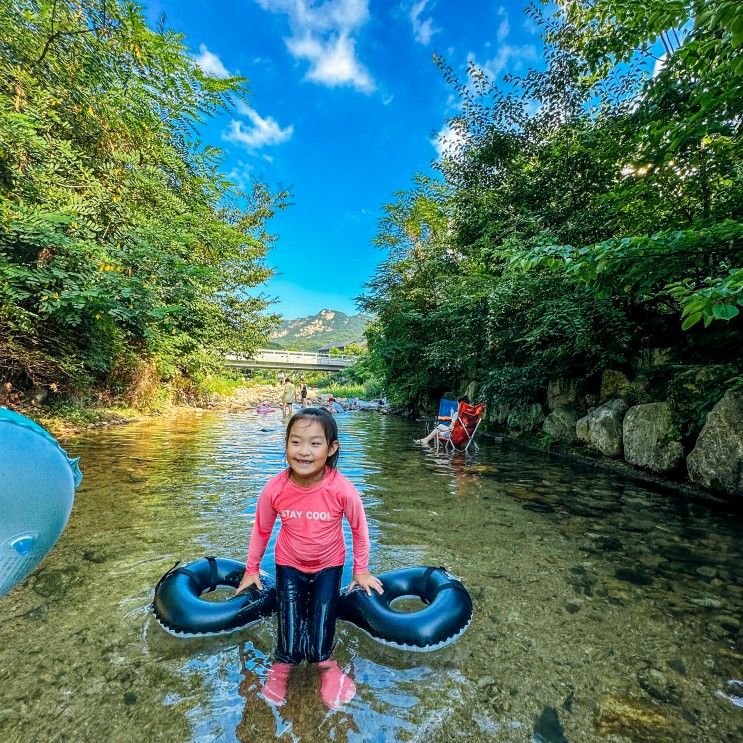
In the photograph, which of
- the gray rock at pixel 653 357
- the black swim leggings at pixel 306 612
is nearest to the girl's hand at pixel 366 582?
the black swim leggings at pixel 306 612

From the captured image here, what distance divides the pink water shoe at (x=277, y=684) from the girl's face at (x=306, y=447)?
95cm

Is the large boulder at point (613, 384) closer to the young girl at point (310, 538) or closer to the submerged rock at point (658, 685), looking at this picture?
the submerged rock at point (658, 685)

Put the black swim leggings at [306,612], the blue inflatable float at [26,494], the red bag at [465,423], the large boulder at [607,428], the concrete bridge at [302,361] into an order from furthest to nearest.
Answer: the concrete bridge at [302,361] < the red bag at [465,423] < the large boulder at [607,428] < the black swim leggings at [306,612] < the blue inflatable float at [26,494]

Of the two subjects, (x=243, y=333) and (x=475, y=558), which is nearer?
(x=475, y=558)

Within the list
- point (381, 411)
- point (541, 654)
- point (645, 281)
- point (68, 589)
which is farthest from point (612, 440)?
point (381, 411)

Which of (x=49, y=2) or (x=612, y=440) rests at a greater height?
(x=49, y=2)

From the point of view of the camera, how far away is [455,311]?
1170cm

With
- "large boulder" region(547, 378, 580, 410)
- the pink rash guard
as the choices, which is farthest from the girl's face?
"large boulder" region(547, 378, 580, 410)

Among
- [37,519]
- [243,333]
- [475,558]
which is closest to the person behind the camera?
[37,519]

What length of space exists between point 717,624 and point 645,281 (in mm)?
3254

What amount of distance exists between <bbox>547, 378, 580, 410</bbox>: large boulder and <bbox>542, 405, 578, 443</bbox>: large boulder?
0.24 metres

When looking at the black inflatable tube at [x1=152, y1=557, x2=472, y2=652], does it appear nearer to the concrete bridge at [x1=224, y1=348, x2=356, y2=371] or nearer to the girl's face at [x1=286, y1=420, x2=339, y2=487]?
the girl's face at [x1=286, y1=420, x2=339, y2=487]

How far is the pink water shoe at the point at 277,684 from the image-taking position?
1.83m

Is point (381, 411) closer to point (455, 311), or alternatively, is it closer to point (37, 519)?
point (455, 311)
